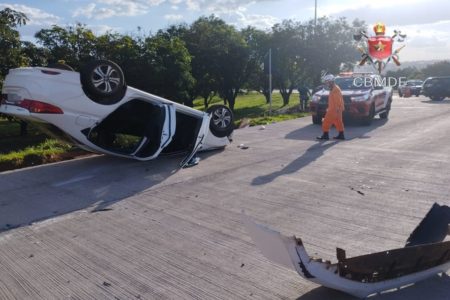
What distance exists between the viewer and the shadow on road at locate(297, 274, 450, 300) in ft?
10.7

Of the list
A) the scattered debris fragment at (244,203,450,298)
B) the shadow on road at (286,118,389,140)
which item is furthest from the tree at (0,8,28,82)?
the scattered debris fragment at (244,203,450,298)

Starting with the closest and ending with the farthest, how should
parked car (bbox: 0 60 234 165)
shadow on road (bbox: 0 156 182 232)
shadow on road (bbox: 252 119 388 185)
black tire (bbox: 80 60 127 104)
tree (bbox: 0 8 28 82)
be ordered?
1. shadow on road (bbox: 0 156 182 232)
2. parked car (bbox: 0 60 234 165)
3. black tire (bbox: 80 60 127 104)
4. shadow on road (bbox: 252 119 388 185)
5. tree (bbox: 0 8 28 82)

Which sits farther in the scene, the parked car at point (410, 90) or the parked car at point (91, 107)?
the parked car at point (410, 90)

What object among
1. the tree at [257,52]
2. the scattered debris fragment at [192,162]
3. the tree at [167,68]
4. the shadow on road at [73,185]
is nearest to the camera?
the shadow on road at [73,185]

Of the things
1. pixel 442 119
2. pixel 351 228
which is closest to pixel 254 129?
pixel 442 119

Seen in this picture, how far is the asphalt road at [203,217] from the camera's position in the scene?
360cm

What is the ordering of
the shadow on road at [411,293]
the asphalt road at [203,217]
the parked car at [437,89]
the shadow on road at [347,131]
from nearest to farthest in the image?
1. the shadow on road at [411,293]
2. the asphalt road at [203,217]
3. the shadow on road at [347,131]
4. the parked car at [437,89]

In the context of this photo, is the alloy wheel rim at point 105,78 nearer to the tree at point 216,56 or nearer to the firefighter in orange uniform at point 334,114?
the firefighter in orange uniform at point 334,114

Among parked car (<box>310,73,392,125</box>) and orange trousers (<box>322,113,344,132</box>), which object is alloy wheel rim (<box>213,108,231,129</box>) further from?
parked car (<box>310,73,392,125</box>)

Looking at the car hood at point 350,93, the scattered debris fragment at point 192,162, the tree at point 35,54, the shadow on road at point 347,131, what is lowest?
the shadow on road at point 347,131

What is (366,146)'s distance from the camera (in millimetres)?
9508

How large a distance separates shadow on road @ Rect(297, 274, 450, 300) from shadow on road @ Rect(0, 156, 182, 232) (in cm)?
313

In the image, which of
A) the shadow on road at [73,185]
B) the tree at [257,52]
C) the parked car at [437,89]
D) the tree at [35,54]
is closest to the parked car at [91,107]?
the shadow on road at [73,185]

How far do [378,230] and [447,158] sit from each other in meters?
4.16
